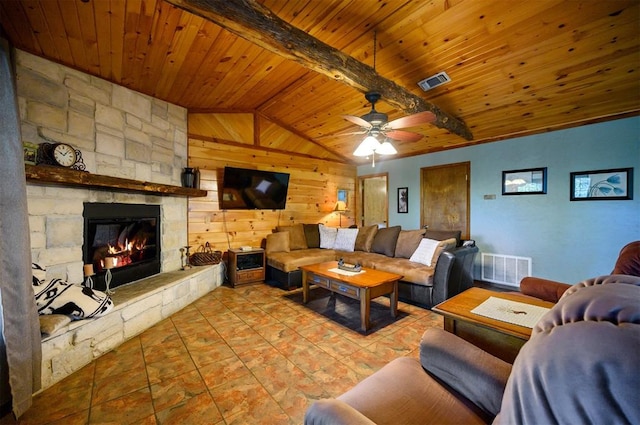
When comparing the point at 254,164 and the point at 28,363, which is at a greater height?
the point at 254,164

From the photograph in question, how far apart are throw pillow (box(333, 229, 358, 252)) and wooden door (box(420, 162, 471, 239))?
154 centimetres

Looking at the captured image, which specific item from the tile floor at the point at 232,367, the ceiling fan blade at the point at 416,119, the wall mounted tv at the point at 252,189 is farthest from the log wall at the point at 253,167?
the ceiling fan blade at the point at 416,119

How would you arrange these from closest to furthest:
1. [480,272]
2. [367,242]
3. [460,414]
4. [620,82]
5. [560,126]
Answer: [460,414] < [620,82] < [560,126] < [480,272] < [367,242]

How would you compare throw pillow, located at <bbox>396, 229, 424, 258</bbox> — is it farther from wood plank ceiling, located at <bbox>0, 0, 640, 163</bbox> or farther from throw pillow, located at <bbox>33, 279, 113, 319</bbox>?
throw pillow, located at <bbox>33, 279, 113, 319</bbox>

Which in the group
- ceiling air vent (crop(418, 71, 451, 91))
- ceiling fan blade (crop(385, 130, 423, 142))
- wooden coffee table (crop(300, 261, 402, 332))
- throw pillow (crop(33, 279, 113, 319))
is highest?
ceiling air vent (crop(418, 71, 451, 91))

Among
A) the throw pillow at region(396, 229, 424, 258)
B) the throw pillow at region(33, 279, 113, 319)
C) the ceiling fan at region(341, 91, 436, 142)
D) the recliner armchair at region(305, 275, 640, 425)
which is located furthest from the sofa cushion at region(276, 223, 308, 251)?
the recliner armchair at region(305, 275, 640, 425)

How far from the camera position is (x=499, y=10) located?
91.5 inches

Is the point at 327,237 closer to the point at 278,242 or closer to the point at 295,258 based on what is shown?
the point at 278,242

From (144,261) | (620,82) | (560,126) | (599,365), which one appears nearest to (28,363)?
(144,261)

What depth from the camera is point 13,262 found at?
1554 millimetres

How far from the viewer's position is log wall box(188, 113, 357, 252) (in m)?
4.38

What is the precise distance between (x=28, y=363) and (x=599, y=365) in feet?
8.73

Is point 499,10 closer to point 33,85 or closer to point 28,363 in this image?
point 33,85

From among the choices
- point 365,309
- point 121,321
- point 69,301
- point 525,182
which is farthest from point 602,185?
point 69,301
